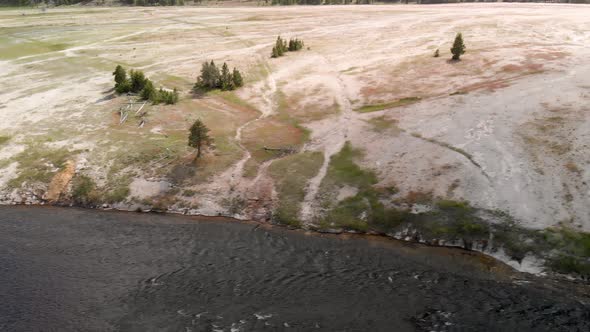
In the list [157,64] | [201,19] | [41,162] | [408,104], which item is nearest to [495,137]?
[408,104]

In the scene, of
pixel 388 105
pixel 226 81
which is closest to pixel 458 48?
pixel 388 105

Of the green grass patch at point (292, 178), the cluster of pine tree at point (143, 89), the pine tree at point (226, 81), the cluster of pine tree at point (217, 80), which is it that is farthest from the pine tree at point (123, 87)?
the green grass patch at point (292, 178)

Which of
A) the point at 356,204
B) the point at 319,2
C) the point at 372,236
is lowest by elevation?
the point at 372,236

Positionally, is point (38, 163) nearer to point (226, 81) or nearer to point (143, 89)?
point (143, 89)

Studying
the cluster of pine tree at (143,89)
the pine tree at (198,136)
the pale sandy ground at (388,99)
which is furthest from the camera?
the cluster of pine tree at (143,89)

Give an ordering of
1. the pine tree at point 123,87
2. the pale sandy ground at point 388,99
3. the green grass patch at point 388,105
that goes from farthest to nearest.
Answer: the pine tree at point 123,87
the green grass patch at point 388,105
the pale sandy ground at point 388,99

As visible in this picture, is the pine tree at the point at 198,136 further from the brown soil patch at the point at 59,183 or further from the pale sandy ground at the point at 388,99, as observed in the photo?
the brown soil patch at the point at 59,183

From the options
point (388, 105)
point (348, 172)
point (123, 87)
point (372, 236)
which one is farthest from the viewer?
point (123, 87)
